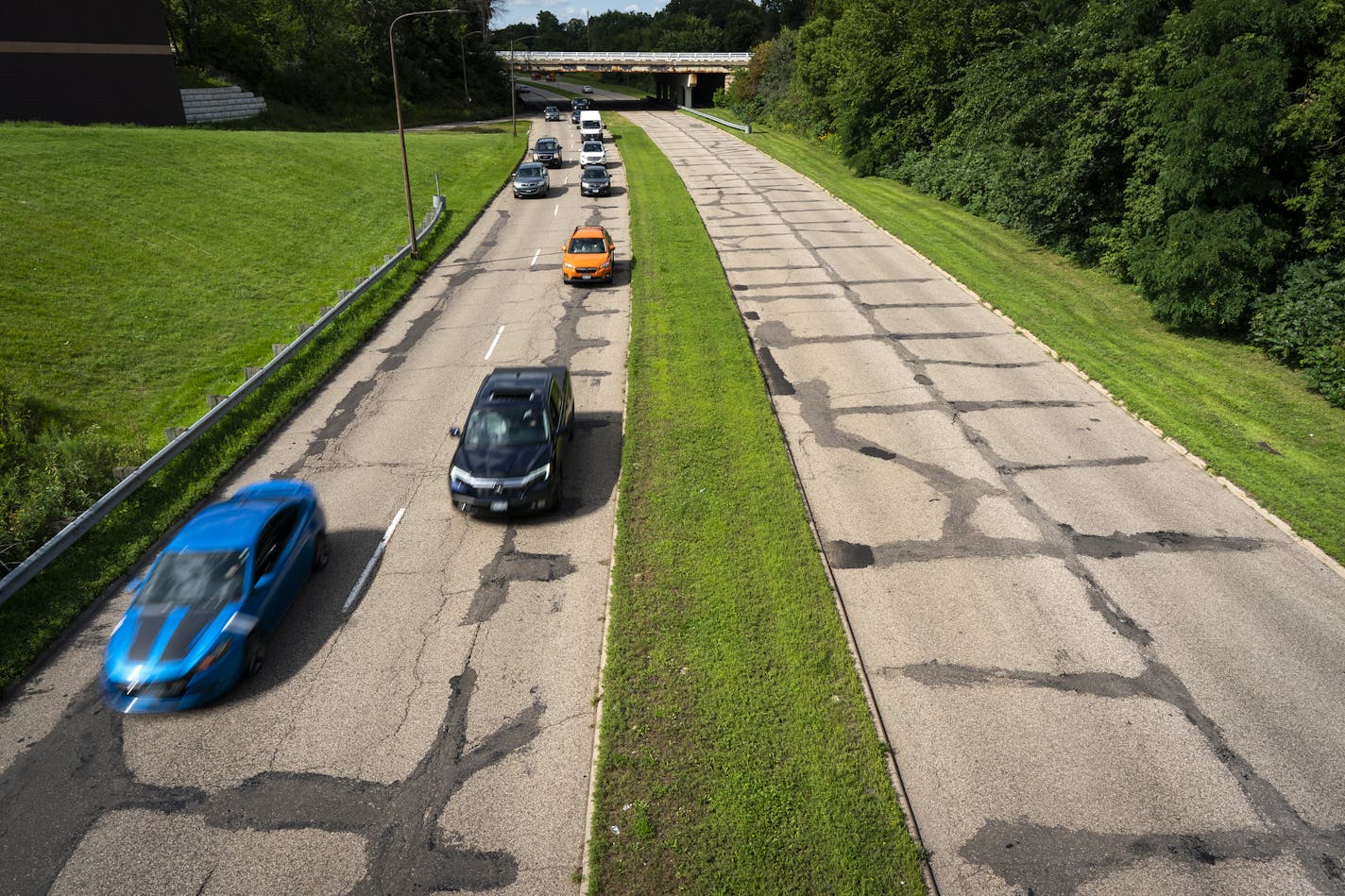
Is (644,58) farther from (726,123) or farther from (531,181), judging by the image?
(531,181)

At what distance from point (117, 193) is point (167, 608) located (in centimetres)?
2594

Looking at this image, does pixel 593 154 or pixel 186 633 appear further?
pixel 593 154

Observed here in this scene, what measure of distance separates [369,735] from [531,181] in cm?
3743

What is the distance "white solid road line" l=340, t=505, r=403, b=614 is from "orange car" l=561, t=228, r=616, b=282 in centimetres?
1416

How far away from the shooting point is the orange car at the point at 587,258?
85.0ft

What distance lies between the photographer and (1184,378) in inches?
722

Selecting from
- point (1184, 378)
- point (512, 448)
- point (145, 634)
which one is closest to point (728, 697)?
point (512, 448)

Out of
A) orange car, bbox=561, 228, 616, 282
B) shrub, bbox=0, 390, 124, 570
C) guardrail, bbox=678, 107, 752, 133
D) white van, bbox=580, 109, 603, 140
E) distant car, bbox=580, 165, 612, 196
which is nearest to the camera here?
shrub, bbox=0, 390, 124, 570

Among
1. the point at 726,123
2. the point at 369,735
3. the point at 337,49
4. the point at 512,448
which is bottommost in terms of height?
the point at 369,735

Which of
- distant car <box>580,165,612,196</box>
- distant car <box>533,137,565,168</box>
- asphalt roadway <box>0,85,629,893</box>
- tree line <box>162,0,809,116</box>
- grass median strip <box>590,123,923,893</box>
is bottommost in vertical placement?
asphalt roadway <box>0,85,629,893</box>

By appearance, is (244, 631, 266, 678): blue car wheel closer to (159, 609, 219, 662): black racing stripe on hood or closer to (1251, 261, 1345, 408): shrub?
(159, 609, 219, 662): black racing stripe on hood

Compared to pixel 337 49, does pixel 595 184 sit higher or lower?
lower

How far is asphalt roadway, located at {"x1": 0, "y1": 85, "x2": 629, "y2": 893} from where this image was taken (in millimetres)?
7652

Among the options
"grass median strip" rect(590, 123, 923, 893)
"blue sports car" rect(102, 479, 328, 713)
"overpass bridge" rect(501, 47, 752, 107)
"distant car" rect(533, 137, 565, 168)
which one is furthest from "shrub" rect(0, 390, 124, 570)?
"overpass bridge" rect(501, 47, 752, 107)
